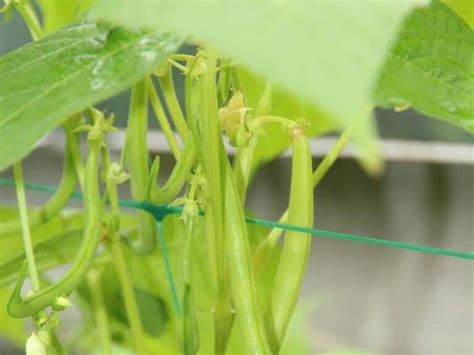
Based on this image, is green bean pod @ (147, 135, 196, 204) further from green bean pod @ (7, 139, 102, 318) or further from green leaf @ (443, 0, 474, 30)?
green leaf @ (443, 0, 474, 30)

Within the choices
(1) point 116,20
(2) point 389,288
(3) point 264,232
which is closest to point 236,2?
(1) point 116,20

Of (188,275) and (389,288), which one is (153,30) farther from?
(389,288)

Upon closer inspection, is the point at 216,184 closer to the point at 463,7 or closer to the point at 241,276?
the point at 241,276

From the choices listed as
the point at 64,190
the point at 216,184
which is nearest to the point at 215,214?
the point at 216,184

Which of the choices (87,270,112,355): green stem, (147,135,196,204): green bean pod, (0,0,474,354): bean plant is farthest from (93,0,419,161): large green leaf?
(87,270,112,355): green stem

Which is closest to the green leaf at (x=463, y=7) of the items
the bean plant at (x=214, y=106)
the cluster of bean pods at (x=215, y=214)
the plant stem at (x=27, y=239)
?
the bean plant at (x=214, y=106)

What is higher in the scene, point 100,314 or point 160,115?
point 160,115
